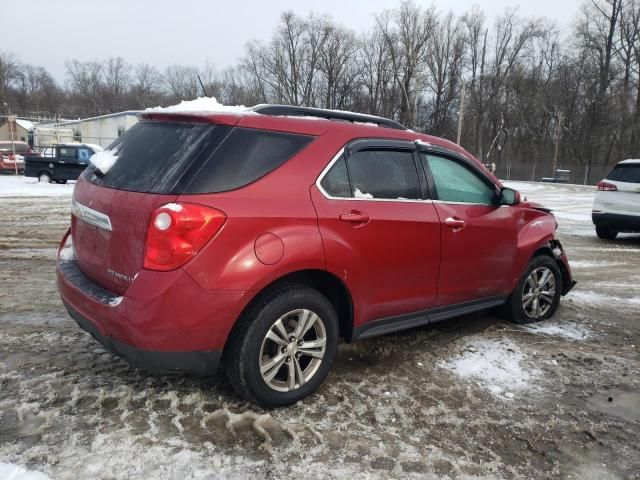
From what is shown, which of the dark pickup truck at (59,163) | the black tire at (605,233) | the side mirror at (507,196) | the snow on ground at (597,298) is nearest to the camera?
the side mirror at (507,196)

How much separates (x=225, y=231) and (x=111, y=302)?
745 millimetres

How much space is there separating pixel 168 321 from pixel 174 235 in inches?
17.6

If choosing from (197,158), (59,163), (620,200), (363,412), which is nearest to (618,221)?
(620,200)

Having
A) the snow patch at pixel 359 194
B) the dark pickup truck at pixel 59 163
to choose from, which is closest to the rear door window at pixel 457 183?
the snow patch at pixel 359 194

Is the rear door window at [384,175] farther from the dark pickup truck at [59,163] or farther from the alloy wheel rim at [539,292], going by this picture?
the dark pickup truck at [59,163]

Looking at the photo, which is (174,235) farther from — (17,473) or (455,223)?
(455,223)

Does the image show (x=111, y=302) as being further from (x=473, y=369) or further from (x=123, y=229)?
(x=473, y=369)

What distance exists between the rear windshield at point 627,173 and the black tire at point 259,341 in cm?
918

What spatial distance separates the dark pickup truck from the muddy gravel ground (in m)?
20.2

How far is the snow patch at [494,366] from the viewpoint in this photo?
11.8 ft

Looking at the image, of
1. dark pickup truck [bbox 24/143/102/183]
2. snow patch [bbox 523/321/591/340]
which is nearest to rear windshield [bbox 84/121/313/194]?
snow patch [bbox 523/321/591/340]

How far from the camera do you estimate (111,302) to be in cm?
279

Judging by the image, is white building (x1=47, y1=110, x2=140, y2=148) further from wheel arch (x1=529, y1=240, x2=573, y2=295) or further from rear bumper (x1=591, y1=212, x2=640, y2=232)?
wheel arch (x1=529, y1=240, x2=573, y2=295)

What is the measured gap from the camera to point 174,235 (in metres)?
2.63
